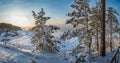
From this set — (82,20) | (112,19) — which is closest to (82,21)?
(82,20)

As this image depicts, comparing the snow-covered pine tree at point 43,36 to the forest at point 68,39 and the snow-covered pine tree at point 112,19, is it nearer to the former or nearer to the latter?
the forest at point 68,39

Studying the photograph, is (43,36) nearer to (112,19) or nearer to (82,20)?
(82,20)

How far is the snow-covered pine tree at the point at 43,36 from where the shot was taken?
34.7 m

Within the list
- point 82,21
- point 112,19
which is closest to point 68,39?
point 82,21

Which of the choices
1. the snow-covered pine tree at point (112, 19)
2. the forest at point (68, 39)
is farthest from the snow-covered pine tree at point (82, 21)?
the snow-covered pine tree at point (112, 19)

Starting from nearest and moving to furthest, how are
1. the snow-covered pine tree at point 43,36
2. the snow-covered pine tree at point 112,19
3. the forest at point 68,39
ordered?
the forest at point 68,39, the snow-covered pine tree at point 43,36, the snow-covered pine tree at point 112,19

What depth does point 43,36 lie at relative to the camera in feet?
114

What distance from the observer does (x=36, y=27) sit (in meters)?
35.8

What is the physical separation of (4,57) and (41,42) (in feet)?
44.6

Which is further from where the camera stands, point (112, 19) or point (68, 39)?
point (112, 19)

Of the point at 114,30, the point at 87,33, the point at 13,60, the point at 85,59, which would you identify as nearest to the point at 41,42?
the point at 87,33

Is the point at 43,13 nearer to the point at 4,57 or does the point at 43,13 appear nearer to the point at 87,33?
the point at 87,33

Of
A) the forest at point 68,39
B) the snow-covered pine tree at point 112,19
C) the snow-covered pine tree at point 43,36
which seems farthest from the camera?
the snow-covered pine tree at point 112,19

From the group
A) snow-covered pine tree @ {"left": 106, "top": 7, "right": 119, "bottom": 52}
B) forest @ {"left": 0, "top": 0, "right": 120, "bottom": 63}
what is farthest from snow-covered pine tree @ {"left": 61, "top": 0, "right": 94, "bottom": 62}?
snow-covered pine tree @ {"left": 106, "top": 7, "right": 119, "bottom": 52}
